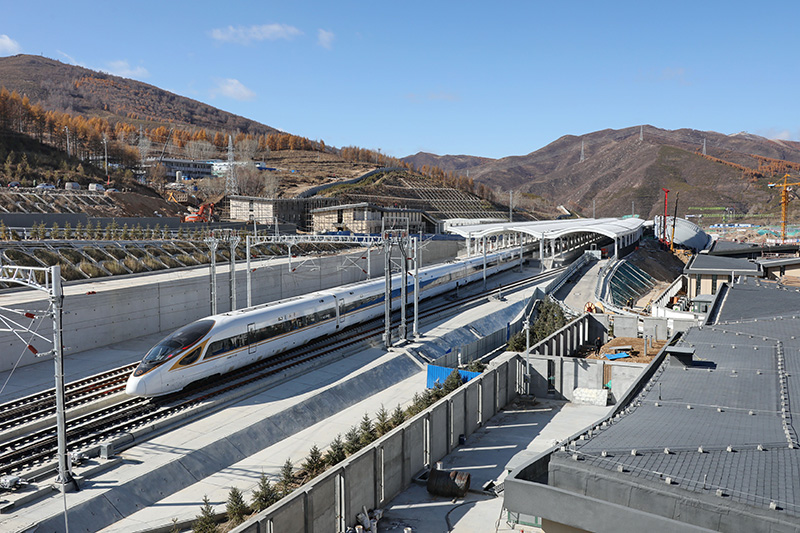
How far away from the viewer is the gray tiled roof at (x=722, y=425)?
27.2 ft

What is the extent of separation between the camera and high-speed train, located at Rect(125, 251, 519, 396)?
22.4 metres

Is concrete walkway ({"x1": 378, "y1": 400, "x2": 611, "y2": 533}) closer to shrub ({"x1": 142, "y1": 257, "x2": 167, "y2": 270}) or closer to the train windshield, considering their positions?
the train windshield

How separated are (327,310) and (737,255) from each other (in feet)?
199

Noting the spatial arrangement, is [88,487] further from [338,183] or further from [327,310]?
[338,183]

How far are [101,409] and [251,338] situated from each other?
6772 millimetres

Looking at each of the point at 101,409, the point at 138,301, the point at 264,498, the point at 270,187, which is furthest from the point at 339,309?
the point at 270,187

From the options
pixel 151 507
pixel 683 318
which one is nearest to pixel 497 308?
pixel 683 318

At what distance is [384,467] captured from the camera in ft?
54.7

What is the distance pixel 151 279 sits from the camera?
4019 centimetres

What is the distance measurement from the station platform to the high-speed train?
203 cm

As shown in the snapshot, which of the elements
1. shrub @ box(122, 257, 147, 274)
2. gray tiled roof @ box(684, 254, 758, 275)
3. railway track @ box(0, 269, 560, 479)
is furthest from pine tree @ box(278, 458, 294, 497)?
gray tiled roof @ box(684, 254, 758, 275)

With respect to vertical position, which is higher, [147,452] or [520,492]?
[520,492]

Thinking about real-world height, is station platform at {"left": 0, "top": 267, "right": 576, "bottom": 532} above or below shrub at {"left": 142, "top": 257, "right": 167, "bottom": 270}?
below

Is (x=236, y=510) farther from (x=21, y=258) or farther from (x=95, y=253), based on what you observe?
(x=95, y=253)
